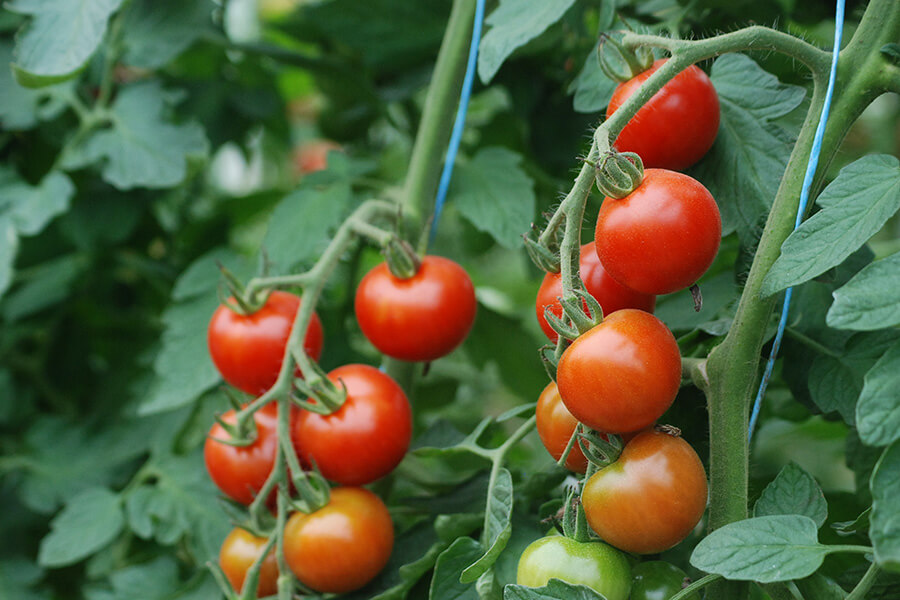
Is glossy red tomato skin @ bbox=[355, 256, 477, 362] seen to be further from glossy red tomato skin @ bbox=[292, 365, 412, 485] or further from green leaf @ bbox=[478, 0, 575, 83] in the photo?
green leaf @ bbox=[478, 0, 575, 83]

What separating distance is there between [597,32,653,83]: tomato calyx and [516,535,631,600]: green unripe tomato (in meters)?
0.33

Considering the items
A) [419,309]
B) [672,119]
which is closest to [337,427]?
[419,309]

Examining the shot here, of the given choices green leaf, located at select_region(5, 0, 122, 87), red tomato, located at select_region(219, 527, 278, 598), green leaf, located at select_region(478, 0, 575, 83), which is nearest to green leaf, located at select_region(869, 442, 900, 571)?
green leaf, located at select_region(478, 0, 575, 83)

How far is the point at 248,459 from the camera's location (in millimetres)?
726

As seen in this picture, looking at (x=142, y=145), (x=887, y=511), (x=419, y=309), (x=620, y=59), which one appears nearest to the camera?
(x=887, y=511)

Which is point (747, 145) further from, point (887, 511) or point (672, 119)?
point (887, 511)

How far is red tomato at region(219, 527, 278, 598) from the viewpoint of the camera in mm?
707

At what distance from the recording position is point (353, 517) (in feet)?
2.22

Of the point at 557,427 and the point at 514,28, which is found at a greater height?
the point at 514,28

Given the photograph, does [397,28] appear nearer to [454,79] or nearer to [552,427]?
[454,79]

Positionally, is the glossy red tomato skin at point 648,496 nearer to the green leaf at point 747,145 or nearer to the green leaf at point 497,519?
the green leaf at point 497,519

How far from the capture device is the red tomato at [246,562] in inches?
27.8

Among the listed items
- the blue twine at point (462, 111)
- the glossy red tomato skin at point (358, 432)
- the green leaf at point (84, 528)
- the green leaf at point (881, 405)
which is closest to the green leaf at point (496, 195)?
the blue twine at point (462, 111)

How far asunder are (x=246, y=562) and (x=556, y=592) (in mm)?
329
